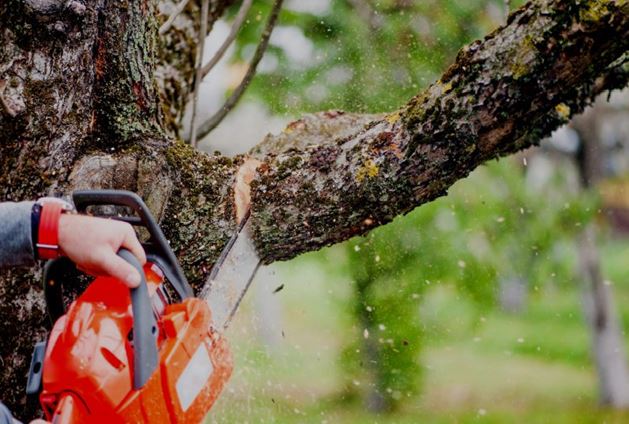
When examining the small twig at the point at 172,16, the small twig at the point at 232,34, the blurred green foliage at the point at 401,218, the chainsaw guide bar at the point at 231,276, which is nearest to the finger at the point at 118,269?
the chainsaw guide bar at the point at 231,276

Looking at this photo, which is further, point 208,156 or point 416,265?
point 416,265

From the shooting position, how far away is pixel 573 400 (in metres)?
8.98

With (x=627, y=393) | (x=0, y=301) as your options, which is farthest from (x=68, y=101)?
(x=627, y=393)

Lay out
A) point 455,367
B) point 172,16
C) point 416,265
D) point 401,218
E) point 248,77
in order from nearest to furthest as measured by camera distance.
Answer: point 172,16 → point 248,77 → point 401,218 → point 416,265 → point 455,367

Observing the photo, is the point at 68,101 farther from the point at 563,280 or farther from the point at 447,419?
the point at 563,280

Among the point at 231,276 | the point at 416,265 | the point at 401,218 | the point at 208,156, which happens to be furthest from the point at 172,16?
the point at 416,265

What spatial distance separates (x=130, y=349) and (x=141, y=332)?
5 centimetres

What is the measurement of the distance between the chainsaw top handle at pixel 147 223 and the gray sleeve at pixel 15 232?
0.12 meters

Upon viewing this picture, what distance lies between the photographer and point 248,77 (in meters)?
2.34

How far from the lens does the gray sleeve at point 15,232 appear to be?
1214 millimetres

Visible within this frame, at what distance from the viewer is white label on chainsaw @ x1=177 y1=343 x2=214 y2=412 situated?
1.30 metres

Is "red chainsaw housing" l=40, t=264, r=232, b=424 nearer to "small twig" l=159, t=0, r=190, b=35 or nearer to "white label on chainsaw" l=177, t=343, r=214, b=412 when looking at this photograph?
"white label on chainsaw" l=177, t=343, r=214, b=412

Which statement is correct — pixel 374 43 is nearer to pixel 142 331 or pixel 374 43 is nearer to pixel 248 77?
pixel 248 77

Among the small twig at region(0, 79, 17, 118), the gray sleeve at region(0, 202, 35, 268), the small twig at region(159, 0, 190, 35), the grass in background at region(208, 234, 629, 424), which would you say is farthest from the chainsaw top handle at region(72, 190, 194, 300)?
the grass in background at region(208, 234, 629, 424)
